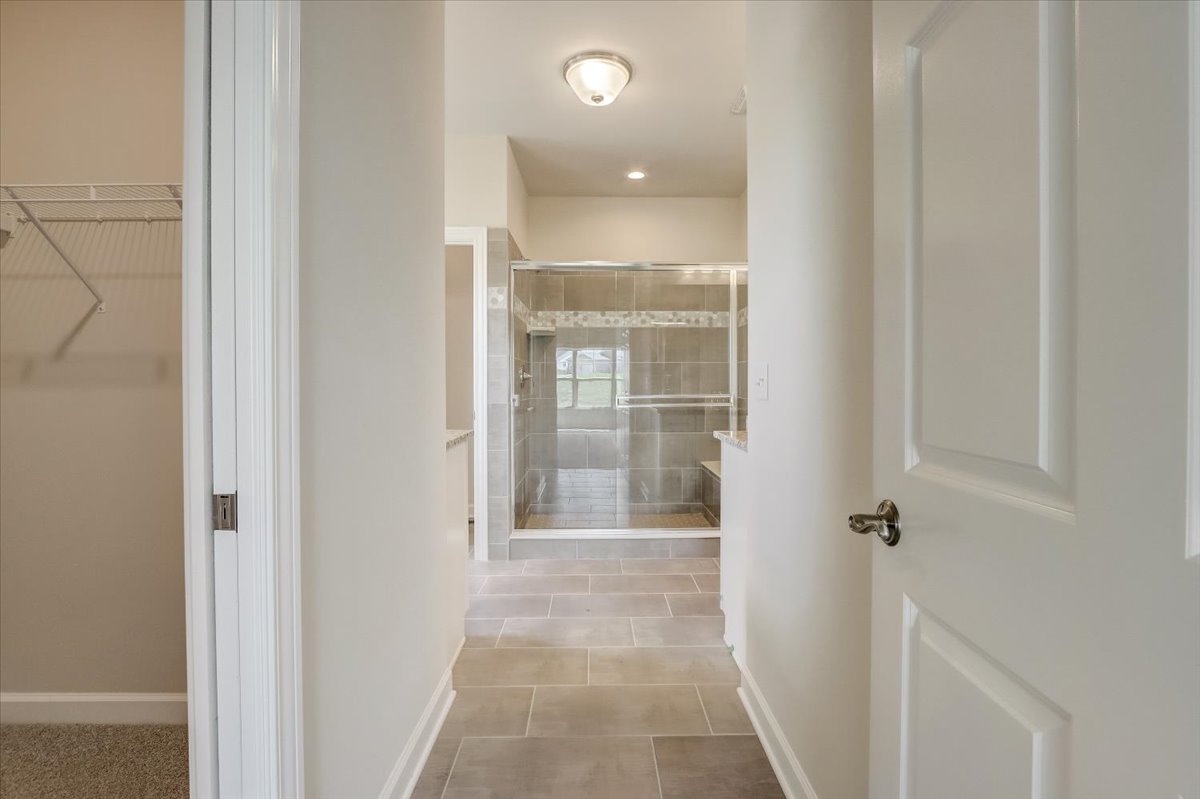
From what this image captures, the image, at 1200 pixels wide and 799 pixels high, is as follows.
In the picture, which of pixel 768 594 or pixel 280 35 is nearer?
pixel 280 35

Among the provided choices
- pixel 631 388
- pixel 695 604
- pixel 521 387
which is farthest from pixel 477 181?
pixel 695 604

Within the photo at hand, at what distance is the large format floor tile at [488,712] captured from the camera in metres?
1.90

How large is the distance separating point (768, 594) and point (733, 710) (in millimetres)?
517

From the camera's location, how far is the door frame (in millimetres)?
923

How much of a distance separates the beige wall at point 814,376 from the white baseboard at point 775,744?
50mm

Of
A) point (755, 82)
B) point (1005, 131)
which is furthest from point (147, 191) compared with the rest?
point (1005, 131)

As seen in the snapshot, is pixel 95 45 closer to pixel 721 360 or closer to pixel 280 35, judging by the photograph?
pixel 280 35

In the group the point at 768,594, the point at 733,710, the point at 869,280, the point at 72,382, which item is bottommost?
the point at 733,710

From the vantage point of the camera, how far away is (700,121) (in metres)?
3.48

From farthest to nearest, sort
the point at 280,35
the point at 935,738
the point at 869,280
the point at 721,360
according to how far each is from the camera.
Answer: the point at 721,360
the point at 869,280
the point at 280,35
the point at 935,738

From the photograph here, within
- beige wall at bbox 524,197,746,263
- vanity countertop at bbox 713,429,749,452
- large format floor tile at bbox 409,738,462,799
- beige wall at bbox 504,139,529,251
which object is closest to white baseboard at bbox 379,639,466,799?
A: large format floor tile at bbox 409,738,462,799

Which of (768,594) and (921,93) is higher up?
(921,93)

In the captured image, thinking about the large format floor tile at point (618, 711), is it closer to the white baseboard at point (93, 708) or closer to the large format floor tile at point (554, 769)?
the large format floor tile at point (554, 769)

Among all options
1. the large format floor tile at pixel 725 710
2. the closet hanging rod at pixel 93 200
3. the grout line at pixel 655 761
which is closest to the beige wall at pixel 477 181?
the closet hanging rod at pixel 93 200
